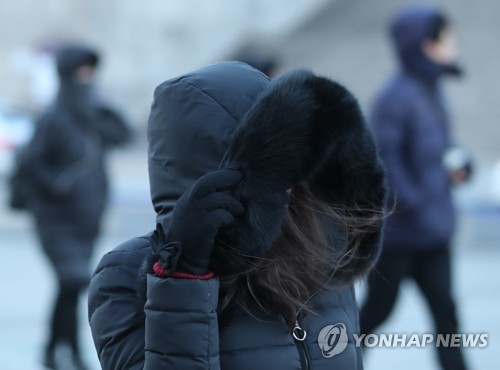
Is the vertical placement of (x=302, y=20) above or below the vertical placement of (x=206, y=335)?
below

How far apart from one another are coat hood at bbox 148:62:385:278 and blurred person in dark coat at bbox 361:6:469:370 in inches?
102

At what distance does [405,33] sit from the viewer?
16.6 feet

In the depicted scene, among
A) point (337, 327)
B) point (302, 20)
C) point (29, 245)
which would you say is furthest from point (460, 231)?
point (302, 20)

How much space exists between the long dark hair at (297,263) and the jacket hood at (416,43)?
2882mm

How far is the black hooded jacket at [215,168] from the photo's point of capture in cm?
188

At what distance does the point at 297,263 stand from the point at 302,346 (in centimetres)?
16

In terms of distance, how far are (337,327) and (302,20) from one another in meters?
19.1

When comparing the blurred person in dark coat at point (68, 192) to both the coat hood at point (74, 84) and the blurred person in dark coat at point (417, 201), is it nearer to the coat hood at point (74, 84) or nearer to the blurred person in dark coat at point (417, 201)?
the coat hood at point (74, 84)

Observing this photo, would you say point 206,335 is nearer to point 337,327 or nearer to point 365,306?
point 337,327

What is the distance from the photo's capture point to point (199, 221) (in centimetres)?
185

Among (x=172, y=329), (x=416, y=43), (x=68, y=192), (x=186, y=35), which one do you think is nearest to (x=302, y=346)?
(x=172, y=329)

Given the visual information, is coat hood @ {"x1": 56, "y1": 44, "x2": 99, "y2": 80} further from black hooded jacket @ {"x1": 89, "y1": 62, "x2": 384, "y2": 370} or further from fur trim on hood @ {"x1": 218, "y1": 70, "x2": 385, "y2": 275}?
fur trim on hood @ {"x1": 218, "y1": 70, "x2": 385, "y2": 275}

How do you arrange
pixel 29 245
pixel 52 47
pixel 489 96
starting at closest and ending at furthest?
pixel 29 245
pixel 489 96
pixel 52 47

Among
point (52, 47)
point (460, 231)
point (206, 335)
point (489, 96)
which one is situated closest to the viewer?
point (206, 335)
